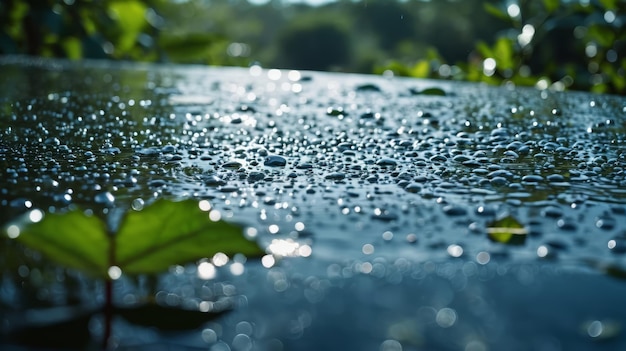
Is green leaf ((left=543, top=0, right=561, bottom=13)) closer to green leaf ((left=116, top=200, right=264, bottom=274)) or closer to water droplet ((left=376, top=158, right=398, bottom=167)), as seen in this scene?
water droplet ((left=376, top=158, right=398, bottom=167))

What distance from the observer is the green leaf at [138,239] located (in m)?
0.45

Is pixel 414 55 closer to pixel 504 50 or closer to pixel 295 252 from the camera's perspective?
pixel 504 50

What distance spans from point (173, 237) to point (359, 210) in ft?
0.68

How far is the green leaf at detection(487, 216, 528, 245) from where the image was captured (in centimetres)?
Answer: 55

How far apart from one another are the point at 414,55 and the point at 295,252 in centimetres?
3389

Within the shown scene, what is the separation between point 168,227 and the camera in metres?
0.49

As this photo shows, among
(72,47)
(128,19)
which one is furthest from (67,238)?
(72,47)

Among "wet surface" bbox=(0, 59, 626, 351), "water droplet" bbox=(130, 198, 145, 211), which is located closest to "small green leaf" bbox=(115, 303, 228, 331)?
"wet surface" bbox=(0, 59, 626, 351)

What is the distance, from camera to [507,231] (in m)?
0.57

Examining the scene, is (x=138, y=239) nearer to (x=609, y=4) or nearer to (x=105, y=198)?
(x=105, y=198)

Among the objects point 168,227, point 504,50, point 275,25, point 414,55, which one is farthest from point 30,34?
point 275,25

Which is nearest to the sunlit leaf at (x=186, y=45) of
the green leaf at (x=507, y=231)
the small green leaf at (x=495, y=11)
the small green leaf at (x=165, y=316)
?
the small green leaf at (x=495, y=11)

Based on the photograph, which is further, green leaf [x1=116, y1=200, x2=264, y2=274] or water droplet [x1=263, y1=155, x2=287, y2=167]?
water droplet [x1=263, y1=155, x2=287, y2=167]

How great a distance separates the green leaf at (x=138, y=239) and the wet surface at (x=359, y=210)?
0.04 feet
